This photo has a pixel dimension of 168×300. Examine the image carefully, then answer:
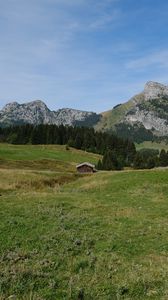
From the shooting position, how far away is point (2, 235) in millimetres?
23656

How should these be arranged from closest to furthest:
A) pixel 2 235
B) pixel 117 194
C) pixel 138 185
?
pixel 2 235 → pixel 117 194 → pixel 138 185

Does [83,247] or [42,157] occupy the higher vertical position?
[83,247]

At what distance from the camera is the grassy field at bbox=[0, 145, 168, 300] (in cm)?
1645

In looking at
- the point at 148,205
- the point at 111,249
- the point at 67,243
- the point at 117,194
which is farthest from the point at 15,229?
the point at 117,194

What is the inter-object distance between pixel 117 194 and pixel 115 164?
130 m

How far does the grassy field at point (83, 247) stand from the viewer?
54.0 feet

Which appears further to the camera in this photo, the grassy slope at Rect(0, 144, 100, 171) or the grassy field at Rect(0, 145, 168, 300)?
the grassy slope at Rect(0, 144, 100, 171)

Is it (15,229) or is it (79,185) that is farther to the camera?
(79,185)

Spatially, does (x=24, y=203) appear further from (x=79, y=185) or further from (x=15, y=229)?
(x=79, y=185)

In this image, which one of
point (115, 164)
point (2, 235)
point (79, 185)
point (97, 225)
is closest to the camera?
point (2, 235)

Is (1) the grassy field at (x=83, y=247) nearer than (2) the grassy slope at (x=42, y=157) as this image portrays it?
Yes

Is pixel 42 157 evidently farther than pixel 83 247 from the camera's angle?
Yes

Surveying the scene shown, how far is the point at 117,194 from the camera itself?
42.8 m

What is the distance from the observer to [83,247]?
22.1 metres
